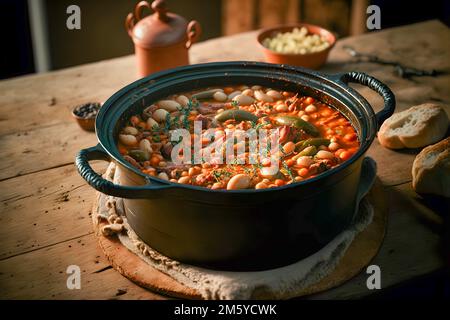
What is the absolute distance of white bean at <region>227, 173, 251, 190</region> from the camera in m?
2.00

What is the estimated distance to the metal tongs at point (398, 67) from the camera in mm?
3107

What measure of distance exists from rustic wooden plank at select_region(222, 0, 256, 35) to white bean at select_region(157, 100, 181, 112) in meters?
2.62

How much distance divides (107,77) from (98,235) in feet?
4.19

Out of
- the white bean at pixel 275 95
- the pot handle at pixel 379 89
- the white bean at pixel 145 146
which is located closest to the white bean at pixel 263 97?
the white bean at pixel 275 95

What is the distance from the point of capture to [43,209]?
7.61 feet

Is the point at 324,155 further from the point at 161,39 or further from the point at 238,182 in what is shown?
the point at 161,39

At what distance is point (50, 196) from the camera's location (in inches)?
94.2

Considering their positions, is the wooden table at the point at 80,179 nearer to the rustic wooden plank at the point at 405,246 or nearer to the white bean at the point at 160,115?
the rustic wooden plank at the point at 405,246

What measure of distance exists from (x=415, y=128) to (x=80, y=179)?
139cm

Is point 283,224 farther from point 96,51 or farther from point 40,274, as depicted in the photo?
point 96,51

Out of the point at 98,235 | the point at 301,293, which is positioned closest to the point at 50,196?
the point at 98,235

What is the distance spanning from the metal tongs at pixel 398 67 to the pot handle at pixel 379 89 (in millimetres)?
865

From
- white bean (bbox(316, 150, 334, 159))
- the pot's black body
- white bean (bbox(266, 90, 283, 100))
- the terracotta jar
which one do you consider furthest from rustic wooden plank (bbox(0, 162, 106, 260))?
white bean (bbox(316, 150, 334, 159))

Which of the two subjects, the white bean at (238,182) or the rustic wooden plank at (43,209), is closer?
the white bean at (238,182)
